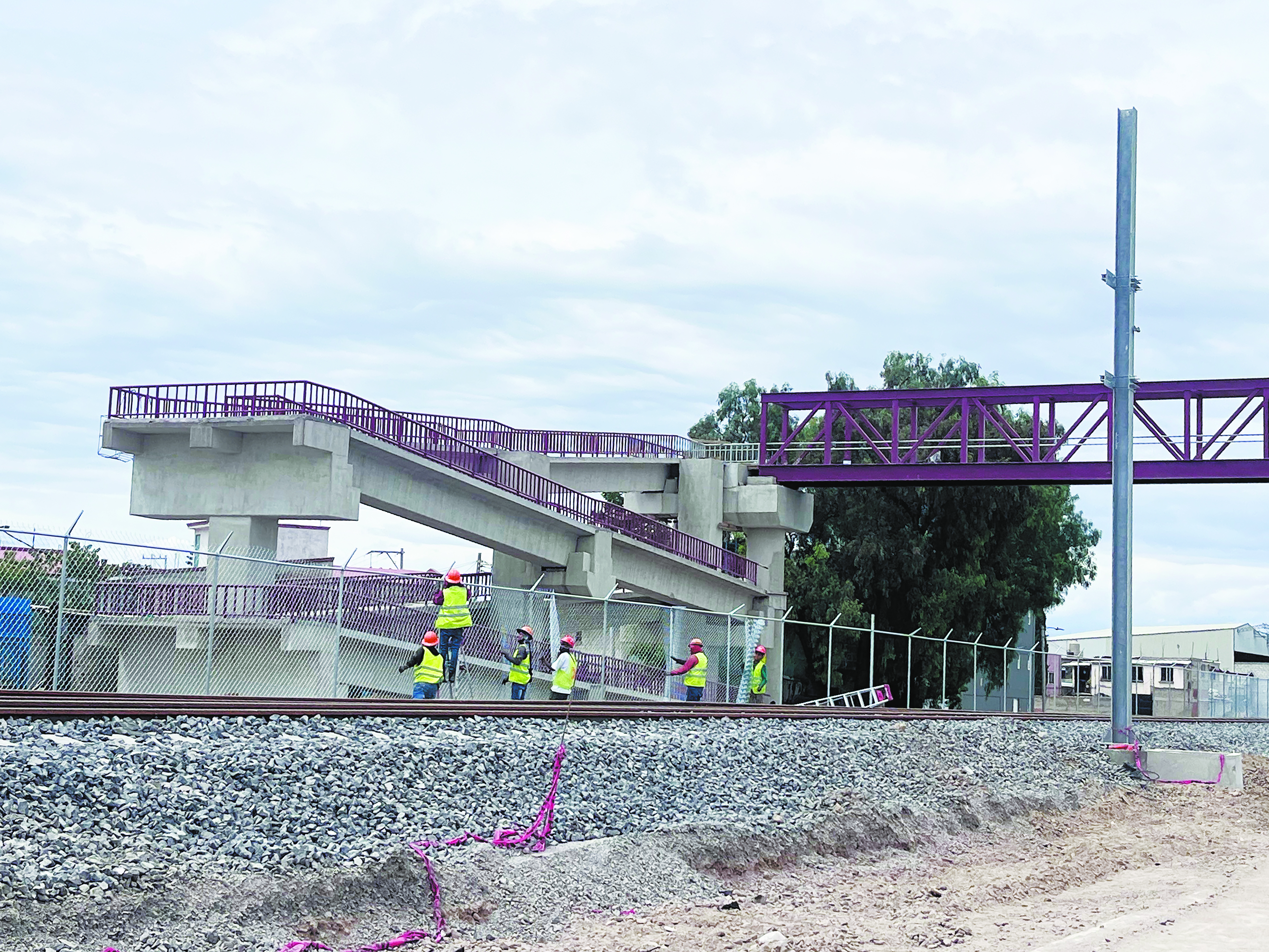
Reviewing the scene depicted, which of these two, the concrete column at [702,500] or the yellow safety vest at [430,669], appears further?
the concrete column at [702,500]

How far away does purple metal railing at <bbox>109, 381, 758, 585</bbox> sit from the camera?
34.3m

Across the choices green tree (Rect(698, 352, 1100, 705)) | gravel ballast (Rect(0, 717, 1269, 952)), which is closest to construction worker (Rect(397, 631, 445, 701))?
gravel ballast (Rect(0, 717, 1269, 952))

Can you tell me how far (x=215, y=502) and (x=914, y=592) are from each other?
2808 cm

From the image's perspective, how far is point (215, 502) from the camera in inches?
1387

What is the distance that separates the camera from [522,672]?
23266mm

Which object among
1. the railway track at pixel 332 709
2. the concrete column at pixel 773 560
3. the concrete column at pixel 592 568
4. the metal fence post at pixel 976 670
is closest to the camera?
the railway track at pixel 332 709

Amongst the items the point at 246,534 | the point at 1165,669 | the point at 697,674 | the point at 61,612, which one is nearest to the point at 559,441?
the point at 246,534

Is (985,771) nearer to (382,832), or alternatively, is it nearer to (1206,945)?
(1206,945)

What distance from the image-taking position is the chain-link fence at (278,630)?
60.9ft

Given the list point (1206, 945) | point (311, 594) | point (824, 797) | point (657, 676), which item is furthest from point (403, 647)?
point (1206, 945)

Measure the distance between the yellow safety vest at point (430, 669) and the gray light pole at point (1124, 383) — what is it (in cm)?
1048

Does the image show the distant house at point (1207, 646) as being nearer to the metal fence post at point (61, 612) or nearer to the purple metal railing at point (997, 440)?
the purple metal railing at point (997, 440)

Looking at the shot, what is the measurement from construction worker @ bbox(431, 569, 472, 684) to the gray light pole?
10164 mm

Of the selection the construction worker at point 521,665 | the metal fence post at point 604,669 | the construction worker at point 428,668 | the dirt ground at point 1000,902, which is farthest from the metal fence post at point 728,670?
the dirt ground at point 1000,902
